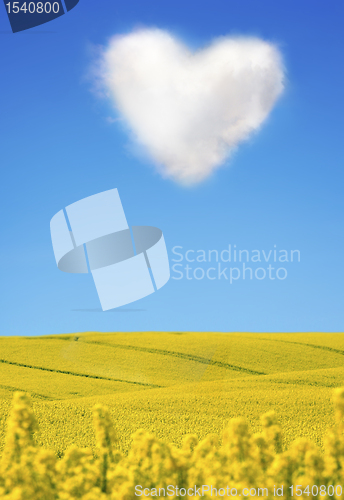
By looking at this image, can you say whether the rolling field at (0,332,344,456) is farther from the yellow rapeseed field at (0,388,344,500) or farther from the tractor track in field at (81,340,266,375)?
the yellow rapeseed field at (0,388,344,500)

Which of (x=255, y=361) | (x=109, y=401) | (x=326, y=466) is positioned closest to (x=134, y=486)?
(x=326, y=466)

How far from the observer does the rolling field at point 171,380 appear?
635 centimetres

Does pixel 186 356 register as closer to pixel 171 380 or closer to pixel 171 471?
pixel 171 380

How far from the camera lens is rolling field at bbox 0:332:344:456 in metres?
6.35

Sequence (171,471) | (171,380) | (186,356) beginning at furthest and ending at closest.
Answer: (186,356) → (171,380) → (171,471)

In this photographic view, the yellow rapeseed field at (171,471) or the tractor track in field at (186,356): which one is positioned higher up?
the tractor track in field at (186,356)

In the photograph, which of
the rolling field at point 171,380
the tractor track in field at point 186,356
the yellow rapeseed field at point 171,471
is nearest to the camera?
the yellow rapeseed field at point 171,471

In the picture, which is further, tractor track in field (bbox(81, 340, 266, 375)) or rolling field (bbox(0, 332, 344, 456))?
tractor track in field (bbox(81, 340, 266, 375))

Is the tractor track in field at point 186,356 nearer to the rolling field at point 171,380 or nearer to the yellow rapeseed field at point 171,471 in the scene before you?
the rolling field at point 171,380

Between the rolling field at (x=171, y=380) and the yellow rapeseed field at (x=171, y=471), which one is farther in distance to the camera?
the rolling field at (x=171, y=380)

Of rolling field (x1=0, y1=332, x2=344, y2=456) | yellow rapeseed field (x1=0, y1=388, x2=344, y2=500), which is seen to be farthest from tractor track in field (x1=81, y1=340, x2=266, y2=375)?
yellow rapeseed field (x1=0, y1=388, x2=344, y2=500)

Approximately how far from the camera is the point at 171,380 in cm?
1047

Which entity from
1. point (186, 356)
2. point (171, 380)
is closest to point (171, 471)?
point (171, 380)

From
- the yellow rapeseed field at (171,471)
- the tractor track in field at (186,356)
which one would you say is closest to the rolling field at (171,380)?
the tractor track in field at (186,356)
